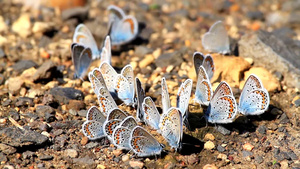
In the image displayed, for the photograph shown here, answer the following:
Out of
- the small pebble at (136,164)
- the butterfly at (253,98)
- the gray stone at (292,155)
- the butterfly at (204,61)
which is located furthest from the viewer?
the butterfly at (204,61)

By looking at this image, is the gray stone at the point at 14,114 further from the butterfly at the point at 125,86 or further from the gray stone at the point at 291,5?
the gray stone at the point at 291,5

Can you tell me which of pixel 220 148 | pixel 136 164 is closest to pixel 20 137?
pixel 136 164

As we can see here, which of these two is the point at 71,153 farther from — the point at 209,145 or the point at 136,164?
the point at 209,145

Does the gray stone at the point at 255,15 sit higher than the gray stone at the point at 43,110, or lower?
higher

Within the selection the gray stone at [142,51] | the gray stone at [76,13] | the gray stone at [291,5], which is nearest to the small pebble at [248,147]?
the gray stone at [142,51]

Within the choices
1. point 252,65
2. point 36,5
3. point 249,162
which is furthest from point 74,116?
point 36,5

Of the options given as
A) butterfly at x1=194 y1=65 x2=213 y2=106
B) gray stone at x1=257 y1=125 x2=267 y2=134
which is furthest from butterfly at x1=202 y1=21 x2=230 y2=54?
gray stone at x1=257 y1=125 x2=267 y2=134

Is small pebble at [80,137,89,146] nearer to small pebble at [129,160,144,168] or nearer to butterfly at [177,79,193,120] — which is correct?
small pebble at [129,160,144,168]

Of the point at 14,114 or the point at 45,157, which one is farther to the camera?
the point at 14,114
